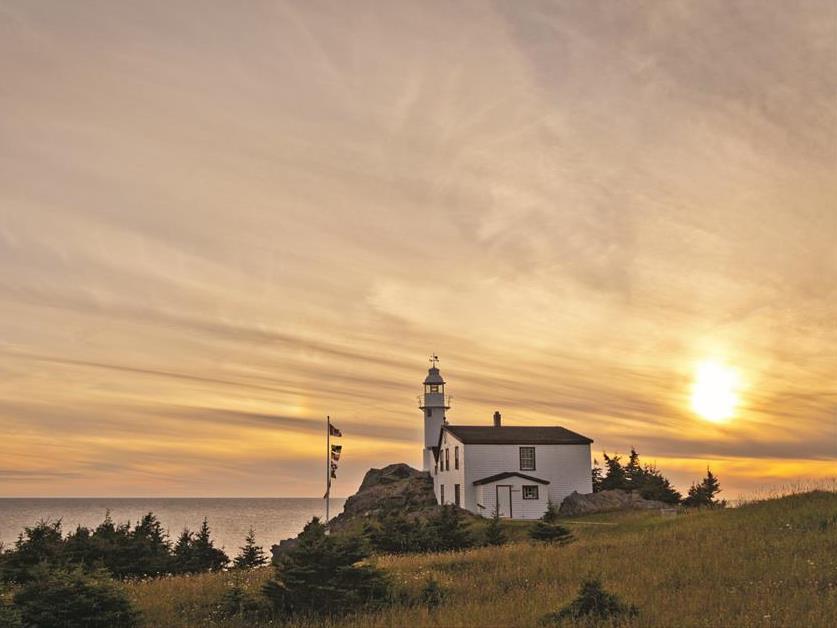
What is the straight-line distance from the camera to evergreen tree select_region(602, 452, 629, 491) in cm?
7244

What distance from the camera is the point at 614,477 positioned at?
7362 cm

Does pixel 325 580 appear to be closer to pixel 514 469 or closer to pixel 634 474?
pixel 514 469

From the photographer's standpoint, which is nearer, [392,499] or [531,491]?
[531,491]

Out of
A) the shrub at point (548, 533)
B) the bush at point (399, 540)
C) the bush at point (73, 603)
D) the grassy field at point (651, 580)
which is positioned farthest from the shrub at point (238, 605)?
the bush at point (399, 540)

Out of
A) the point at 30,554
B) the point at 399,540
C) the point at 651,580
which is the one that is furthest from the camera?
the point at 399,540

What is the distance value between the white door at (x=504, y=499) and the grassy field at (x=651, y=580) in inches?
1304

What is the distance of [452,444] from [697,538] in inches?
1649

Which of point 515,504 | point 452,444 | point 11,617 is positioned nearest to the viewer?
point 11,617

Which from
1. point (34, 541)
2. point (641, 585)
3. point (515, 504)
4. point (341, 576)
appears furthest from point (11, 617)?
point (515, 504)

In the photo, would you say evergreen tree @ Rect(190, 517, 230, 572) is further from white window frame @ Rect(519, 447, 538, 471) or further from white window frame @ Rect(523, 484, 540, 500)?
white window frame @ Rect(519, 447, 538, 471)

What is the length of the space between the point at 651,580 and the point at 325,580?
7526 millimetres

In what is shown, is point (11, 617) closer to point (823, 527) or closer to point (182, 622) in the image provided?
point (182, 622)

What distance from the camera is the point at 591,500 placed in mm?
59969

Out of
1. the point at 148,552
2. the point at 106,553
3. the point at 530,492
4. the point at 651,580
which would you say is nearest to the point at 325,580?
the point at 651,580
